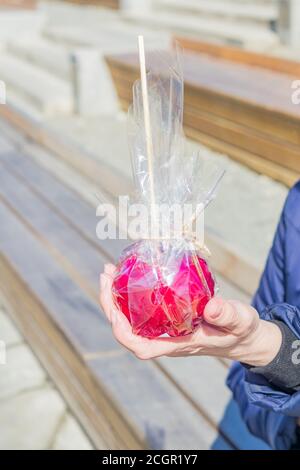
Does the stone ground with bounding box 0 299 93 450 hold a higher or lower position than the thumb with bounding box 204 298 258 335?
lower

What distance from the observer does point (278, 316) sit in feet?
4.27

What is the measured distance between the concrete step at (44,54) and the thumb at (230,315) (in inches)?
214

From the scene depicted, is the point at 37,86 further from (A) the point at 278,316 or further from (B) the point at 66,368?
(A) the point at 278,316

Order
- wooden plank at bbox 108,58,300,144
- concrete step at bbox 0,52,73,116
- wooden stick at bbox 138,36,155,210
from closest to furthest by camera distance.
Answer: wooden stick at bbox 138,36,155,210 < wooden plank at bbox 108,58,300,144 < concrete step at bbox 0,52,73,116

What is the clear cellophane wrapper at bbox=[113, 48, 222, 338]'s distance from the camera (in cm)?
108

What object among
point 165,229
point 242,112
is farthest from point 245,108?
point 165,229

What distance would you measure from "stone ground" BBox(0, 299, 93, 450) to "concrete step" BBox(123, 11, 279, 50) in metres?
3.27

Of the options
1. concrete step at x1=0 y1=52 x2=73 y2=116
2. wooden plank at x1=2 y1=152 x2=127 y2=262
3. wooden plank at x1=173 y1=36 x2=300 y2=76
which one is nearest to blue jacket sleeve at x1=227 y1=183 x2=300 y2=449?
wooden plank at x1=2 y1=152 x2=127 y2=262

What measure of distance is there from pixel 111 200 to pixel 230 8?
4.77m

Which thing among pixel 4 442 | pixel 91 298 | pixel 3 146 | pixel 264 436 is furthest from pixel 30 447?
pixel 3 146

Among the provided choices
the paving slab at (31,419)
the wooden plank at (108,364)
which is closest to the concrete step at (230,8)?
the wooden plank at (108,364)

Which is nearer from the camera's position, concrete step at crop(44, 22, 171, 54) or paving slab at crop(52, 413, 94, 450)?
paving slab at crop(52, 413, 94, 450)

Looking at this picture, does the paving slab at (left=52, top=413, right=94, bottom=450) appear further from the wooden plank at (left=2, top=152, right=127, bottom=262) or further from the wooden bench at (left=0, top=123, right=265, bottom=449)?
the wooden plank at (left=2, top=152, right=127, bottom=262)

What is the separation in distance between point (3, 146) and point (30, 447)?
3268 millimetres
